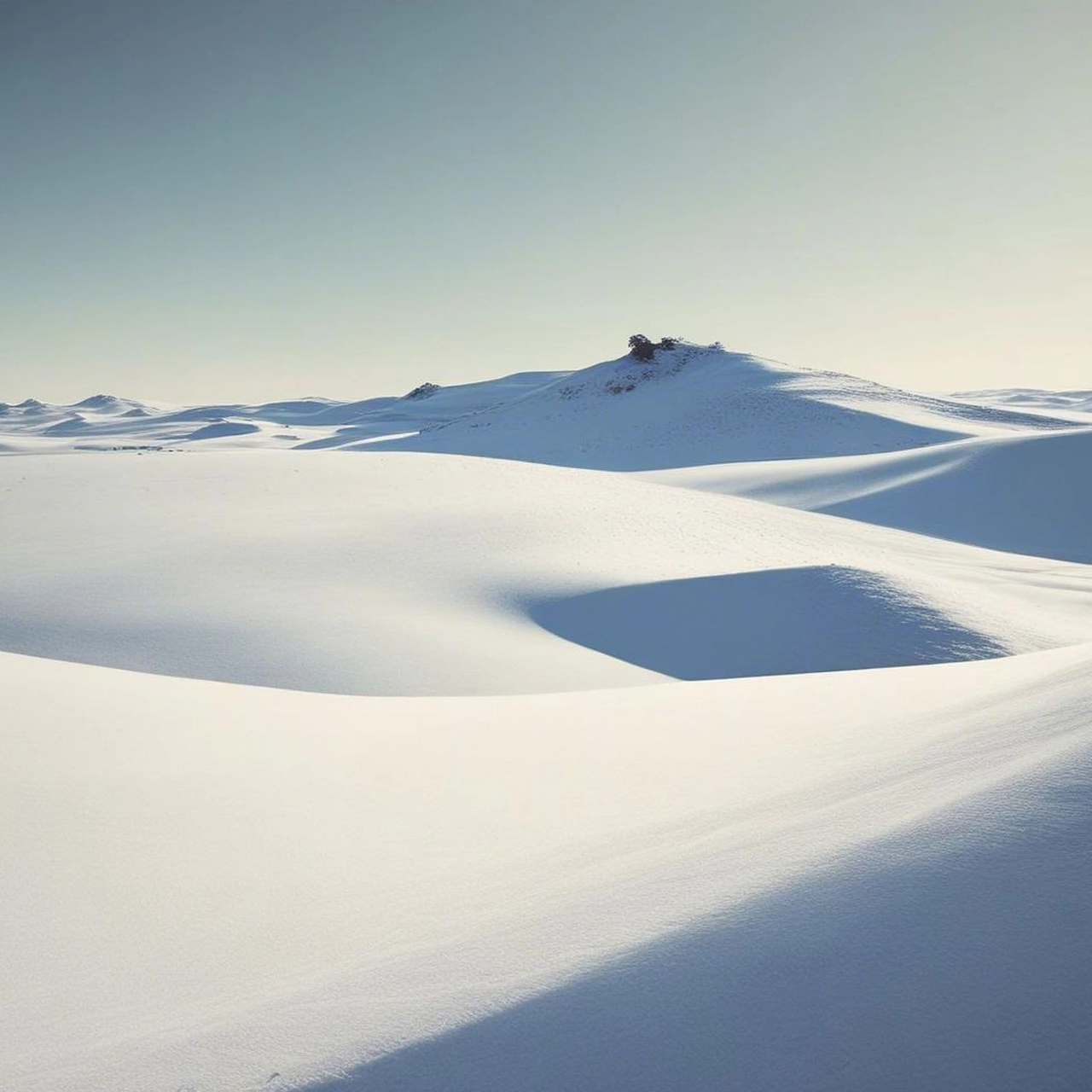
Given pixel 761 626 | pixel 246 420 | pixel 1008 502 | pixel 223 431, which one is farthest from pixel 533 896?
pixel 246 420

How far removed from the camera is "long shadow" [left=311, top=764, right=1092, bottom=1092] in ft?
5.07

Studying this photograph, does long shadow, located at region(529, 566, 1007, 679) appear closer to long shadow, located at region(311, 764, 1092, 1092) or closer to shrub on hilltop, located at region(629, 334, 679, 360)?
long shadow, located at region(311, 764, 1092, 1092)

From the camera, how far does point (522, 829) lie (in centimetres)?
350

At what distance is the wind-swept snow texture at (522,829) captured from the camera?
1.71 m

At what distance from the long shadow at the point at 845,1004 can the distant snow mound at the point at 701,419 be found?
3916 centimetres

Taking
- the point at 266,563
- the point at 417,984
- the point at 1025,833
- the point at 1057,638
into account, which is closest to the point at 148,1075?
the point at 417,984

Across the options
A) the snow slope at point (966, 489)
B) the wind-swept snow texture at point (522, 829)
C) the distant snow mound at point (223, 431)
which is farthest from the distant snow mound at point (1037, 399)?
the wind-swept snow texture at point (522, 829)

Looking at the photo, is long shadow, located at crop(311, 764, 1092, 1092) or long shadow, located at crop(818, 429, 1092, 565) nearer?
long shadow, located at crop(311, 764, 1092, 1092)

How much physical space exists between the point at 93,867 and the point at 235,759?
1272 millimetres

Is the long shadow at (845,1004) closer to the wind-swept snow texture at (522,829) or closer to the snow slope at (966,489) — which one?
the wind-swept snow texture at (522,829)

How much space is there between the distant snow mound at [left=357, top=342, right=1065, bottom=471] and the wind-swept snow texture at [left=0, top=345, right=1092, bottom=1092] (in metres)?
31.7

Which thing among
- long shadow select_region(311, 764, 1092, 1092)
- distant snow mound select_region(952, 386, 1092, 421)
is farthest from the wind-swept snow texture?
distant snow mound select_region(952, 386, 1092, 421)

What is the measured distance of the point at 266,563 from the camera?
419 inches

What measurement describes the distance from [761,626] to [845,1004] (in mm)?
9077
